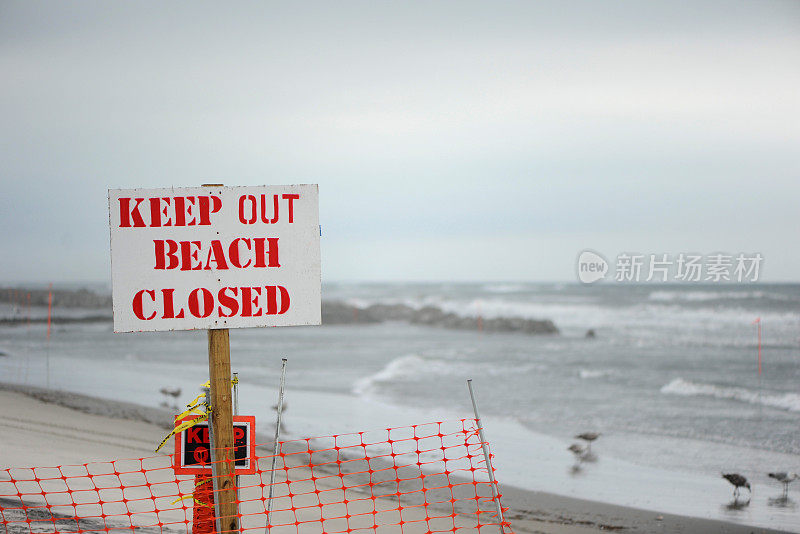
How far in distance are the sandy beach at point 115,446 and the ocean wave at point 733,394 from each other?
344 inches

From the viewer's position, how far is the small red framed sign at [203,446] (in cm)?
432

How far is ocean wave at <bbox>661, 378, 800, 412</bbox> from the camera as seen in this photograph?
15225mm

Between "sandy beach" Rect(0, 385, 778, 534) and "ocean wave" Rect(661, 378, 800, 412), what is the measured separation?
8728mm

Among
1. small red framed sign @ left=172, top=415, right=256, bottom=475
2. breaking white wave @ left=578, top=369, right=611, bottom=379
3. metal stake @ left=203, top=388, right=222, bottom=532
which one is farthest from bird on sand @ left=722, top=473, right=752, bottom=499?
breaking white wave @ left=578, top=369, right=611, bottom=379

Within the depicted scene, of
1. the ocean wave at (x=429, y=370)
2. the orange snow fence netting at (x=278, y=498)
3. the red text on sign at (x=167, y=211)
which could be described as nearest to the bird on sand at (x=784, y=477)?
the orange snow fence netting at (x=278, y=498)

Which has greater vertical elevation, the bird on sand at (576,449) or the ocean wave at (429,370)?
the bird on sand at (576,449)

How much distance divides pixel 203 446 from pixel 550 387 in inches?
521

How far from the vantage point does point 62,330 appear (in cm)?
2989

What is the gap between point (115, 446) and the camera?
31.7ft

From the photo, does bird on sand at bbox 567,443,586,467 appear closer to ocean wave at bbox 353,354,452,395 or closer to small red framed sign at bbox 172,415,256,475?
ocean wave at bbox 353,354,452,395

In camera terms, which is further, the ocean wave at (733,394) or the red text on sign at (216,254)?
the ocean wave at (733,394)

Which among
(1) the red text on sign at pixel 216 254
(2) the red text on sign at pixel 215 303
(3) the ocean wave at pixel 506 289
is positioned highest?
(1) the red text on sign at pixel 216 254

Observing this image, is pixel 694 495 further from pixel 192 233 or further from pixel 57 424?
pixel 57 424

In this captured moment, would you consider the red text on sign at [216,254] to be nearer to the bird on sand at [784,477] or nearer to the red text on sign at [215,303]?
the red text on sign at [215,303]
